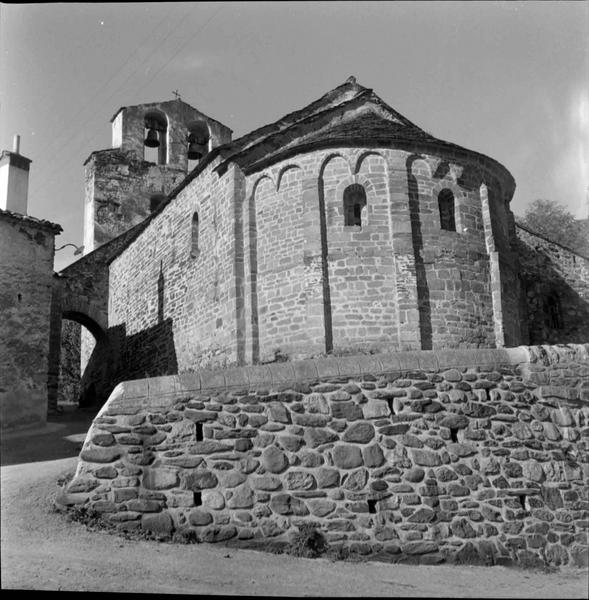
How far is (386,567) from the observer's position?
7.36m

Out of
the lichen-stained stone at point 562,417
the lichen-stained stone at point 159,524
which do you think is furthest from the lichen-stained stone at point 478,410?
the lichen-stained stone at point 159,524

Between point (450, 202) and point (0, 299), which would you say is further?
point (450, 202)

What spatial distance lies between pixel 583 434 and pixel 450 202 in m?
7.32

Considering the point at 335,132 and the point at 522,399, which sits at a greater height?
the point at 335,132

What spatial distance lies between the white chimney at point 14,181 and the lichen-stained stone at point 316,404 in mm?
8258

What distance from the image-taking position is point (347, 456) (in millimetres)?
7965

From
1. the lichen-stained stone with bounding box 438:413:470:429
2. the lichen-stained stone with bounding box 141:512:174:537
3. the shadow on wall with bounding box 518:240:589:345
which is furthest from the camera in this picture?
the shadow on wall with bounding box 518:240:589:345

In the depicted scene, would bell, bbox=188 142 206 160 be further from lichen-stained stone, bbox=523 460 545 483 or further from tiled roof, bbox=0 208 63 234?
lichen-stained stone, bbox=523 460 545 483

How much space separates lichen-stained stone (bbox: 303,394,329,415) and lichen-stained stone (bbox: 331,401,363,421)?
84 millimetres

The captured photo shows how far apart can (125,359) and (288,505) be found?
14153 mm

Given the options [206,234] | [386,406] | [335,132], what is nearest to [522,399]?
[386,406]

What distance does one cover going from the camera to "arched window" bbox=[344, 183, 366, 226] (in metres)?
→ 14.5

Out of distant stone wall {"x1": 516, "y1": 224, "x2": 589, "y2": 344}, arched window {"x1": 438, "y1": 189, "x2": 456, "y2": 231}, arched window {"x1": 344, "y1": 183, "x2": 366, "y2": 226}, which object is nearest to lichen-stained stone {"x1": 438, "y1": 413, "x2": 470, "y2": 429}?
arched window {"x1": 344, "y1": 183, "x2": 366, "y2": 226}

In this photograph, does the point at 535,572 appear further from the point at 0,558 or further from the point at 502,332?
the point at 502,332
